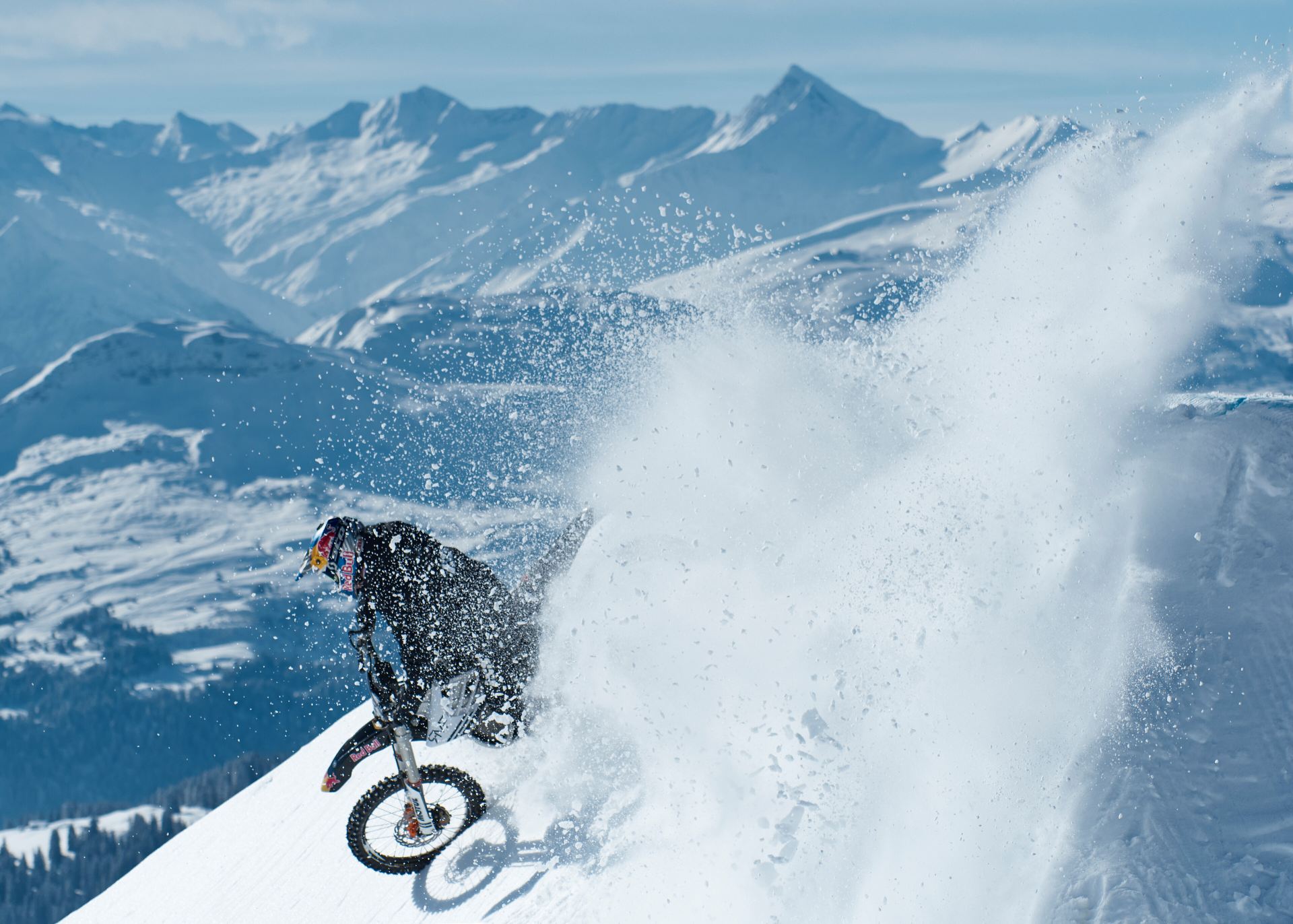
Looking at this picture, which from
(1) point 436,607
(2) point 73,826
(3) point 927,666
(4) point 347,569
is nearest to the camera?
(3) point 927,666

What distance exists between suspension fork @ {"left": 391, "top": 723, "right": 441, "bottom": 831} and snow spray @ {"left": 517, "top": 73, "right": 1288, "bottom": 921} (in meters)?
1.73

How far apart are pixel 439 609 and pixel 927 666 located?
18.6ft

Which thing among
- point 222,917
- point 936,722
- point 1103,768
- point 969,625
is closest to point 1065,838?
point 1103,768

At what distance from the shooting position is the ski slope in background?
830cm

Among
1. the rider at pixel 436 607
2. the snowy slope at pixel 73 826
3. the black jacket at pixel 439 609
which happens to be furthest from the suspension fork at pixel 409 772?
the snowy slope at pixel 73 826

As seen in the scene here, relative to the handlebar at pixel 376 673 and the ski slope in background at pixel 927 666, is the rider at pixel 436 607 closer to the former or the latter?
the handlebar at pixel 376 673

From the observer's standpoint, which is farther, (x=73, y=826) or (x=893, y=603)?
(x=73, y=826)

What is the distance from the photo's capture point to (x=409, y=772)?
10.7 meters

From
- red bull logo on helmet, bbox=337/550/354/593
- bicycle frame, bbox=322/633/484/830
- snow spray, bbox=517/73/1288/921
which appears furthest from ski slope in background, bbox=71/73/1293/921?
red bull logo on helmet, bbox=337/550/354/593

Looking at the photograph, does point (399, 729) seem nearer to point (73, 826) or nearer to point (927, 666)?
point (927, 666)

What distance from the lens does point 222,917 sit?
42.5 feet

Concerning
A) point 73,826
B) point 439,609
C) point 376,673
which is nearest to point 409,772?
point 376,673

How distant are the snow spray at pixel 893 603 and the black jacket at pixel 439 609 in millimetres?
719

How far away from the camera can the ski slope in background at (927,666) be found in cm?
830
